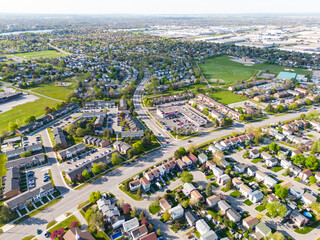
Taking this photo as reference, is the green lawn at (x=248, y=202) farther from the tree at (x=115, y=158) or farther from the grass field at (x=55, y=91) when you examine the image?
the grass field at (x=55, y=91)

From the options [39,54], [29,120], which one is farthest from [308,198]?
[39,54]

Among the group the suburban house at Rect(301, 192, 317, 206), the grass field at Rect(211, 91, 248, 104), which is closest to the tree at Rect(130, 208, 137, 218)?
the suburban house at Rect(301, 192, 317, 206)

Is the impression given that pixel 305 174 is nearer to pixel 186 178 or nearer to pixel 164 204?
pixel 186 178

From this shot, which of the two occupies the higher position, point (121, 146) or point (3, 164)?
point (121, 146)

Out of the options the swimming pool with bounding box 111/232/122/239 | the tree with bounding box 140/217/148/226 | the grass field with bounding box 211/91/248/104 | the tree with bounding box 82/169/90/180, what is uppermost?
the grass field with bounding box 211/91/248/104

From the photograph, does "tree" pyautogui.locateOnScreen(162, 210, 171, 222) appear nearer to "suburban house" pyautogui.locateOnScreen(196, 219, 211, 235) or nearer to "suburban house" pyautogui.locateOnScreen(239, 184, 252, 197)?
"suburban house" pyautogui.locateOnScreen(196, 219, 211, 235)
